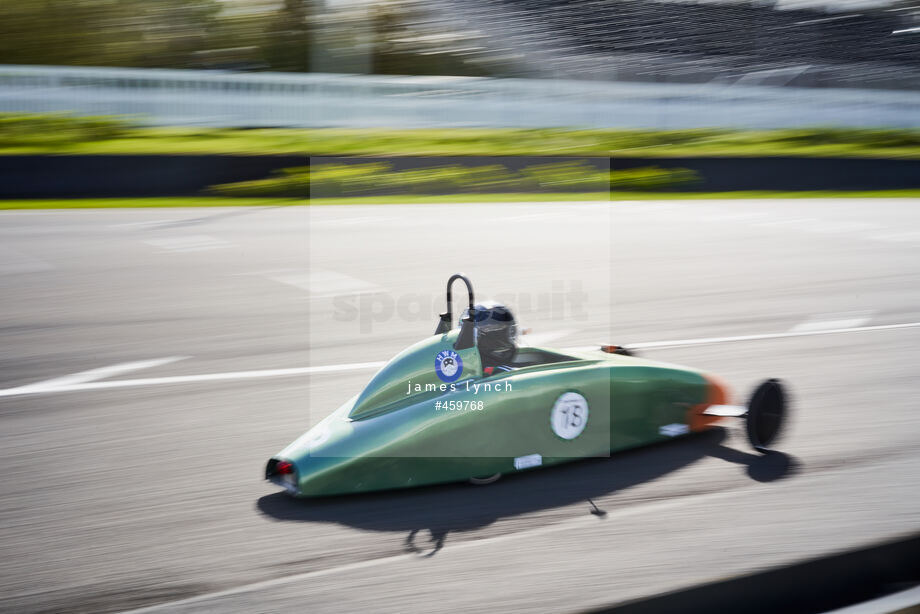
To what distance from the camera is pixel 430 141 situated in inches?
741

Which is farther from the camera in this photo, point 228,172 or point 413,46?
point 413,46

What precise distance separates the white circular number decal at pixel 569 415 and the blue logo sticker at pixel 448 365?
57 centimetres

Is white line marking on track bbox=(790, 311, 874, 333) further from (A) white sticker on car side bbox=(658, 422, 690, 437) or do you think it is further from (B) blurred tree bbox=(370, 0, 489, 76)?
(B) blurred tree bbox=(370, 0, 489, 76)

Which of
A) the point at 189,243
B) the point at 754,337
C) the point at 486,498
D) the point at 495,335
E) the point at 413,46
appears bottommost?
the point at 486,498

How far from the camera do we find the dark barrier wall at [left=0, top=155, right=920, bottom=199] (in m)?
14.2

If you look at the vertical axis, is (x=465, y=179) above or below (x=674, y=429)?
above

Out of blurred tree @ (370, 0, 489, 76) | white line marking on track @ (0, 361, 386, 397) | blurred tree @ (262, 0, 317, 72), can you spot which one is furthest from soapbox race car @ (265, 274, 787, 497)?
blurred tree @ (262, 0, 317, 72)

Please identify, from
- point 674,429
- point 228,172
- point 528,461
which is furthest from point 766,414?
point 228,172

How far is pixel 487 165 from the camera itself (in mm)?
17484

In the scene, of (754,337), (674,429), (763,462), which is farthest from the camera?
(754,337)

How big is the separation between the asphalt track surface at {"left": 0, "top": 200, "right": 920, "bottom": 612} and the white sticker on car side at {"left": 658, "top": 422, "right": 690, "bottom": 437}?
4.4 inches

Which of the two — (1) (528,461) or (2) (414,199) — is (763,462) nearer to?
(1) (528,461)

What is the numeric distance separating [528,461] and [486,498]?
319 millimetres

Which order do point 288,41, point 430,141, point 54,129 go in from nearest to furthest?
point 54,129, point 430,141, point 288,41
